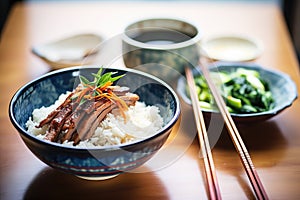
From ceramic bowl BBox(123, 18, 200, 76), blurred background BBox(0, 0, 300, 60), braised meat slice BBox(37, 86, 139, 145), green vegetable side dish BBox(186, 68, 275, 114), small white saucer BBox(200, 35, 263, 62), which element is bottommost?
blurred background BBox(0, 0, 300, 60)

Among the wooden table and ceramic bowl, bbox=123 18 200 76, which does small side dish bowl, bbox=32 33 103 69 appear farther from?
ceramic bowl, bbox=123 18 200 76

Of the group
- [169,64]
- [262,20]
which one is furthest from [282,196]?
[262,20]

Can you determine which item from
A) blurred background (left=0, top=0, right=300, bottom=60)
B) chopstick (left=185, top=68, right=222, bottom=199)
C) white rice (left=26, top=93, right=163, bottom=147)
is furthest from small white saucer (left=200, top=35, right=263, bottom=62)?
blurred background (left=0, top=0, right=300, bottom=60)

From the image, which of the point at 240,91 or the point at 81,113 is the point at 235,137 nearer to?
the point at 240,91

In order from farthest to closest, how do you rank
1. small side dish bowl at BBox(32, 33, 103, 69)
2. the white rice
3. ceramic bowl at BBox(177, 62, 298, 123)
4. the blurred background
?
1. the blurred background
2. small side dish bowl at BBox(32, 33, 103, 69)
3. ceramic bowl at BBox(177, 62, 298, 123)
4. the white rice

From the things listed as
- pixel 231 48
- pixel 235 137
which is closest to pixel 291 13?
pixel 231 48

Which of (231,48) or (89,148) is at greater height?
(89,148)

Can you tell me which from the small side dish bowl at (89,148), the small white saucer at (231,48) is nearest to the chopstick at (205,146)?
the small side dish bowl at (89,148)

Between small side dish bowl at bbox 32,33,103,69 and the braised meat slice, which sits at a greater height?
the braised meat slice
